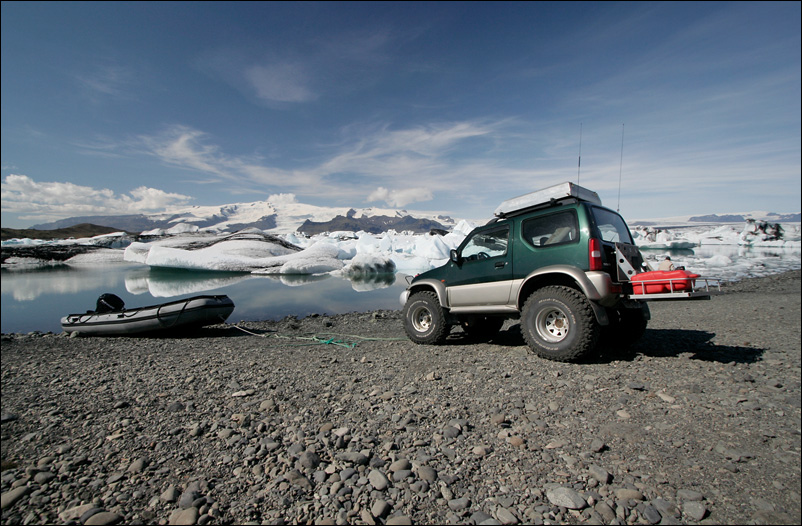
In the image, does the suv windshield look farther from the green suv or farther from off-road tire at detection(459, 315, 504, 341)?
off-road tire at detection(459, 315, 504, 341)

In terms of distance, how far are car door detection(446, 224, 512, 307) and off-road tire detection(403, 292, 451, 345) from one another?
1.17 ft

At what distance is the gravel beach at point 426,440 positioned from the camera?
2045 mm

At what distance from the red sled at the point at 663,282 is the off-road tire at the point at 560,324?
1.94 feet

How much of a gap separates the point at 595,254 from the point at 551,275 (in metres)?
0.62

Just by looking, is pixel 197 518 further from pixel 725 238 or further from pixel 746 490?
pixel 725 238

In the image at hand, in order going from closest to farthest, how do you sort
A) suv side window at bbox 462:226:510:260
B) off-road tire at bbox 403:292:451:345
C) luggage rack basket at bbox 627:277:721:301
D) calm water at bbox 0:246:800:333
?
1. luggage rack basket at bbox 627:277:721:301
2. suv side window at bbox 462:226:510:260
3. off-road tire at bbox 403:292:451:345
4. calm water at bbox 0:246:800:333

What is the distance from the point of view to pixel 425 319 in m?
6.61

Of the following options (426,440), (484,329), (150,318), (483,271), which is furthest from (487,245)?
(150,318)

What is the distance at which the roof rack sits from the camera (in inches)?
186

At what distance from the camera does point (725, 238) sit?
2237 inches

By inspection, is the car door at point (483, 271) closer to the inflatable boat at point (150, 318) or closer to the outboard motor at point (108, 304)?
the inflatable boat at point (150, 318)

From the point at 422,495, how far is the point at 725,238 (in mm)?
75010

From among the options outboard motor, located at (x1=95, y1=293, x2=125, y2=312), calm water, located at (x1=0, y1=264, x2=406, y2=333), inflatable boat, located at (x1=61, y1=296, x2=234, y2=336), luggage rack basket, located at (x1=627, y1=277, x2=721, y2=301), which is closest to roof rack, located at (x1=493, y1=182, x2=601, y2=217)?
luggage rack basket, located at (x1=627, y1=277, x2=721, y2=301)

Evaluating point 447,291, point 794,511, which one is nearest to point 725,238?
point 447,291
